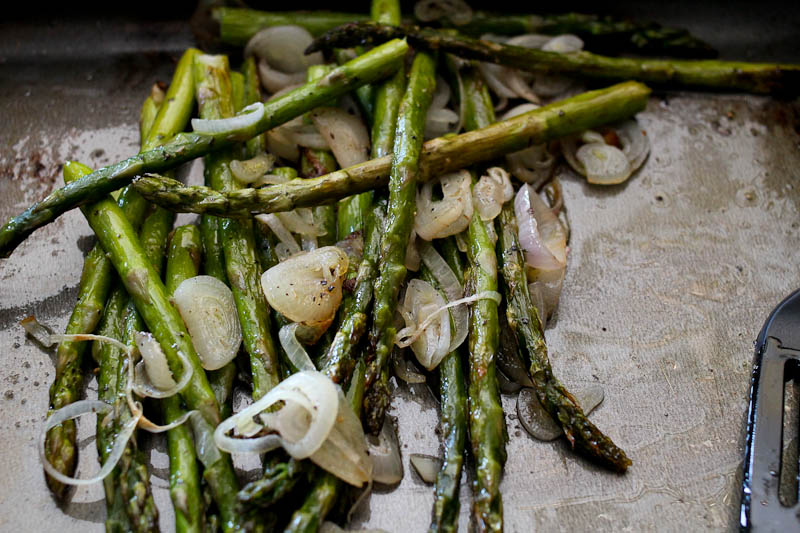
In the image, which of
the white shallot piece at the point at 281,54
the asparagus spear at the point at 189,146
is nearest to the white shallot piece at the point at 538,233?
the asparagus spear at the point at 189,146

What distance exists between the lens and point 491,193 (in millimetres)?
Answer: 2727

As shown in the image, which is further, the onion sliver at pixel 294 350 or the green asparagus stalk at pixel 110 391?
the onion sliver at pixel 294 350

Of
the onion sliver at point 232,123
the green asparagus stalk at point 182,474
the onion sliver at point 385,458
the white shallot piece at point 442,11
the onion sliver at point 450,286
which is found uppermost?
the white shallot piece at point 442,11

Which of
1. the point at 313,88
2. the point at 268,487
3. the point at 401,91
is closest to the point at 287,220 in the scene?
the point at 313,88

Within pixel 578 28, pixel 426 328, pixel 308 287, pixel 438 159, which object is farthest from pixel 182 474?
pixel 578 28

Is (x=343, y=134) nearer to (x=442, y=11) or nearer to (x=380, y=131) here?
(x=380, y=131)

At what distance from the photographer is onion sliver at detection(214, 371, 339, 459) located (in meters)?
1.94

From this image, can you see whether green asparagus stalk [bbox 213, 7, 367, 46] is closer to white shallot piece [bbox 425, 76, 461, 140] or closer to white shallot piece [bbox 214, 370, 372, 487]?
white shallot piece [bbox 425, 76, 461, 140]

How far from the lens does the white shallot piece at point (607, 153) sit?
9.99 ft

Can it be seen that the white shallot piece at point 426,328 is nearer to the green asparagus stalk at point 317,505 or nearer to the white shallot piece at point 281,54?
the green asparagus stalk at point 317,505

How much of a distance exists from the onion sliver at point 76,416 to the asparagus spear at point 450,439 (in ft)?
3.08

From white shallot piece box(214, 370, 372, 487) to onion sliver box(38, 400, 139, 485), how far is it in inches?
10.8

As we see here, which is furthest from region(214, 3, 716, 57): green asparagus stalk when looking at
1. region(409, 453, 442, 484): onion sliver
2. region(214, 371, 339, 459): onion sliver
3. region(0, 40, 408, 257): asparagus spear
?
region(409, 453, 442, 484): onion sliver

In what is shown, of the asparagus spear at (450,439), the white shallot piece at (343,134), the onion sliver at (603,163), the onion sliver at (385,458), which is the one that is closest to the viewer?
the asparagus spear at (450,439)
